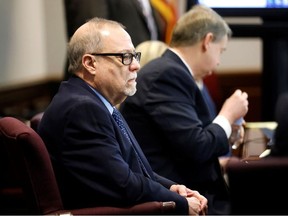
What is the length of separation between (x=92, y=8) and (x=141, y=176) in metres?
1.93

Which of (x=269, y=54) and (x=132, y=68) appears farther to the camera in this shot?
(x=269, y=54)

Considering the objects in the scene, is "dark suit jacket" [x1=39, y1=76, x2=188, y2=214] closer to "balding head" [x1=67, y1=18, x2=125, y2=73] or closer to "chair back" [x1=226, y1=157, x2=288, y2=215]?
"balding head" [x1=67, y1=18, x2=125, y2=73]

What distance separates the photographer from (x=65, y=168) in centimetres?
207

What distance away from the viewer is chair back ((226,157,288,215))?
5.16ft

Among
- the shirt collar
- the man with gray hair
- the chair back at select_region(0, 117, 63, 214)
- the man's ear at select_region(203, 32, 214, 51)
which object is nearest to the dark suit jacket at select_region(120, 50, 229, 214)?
the man with gray hair

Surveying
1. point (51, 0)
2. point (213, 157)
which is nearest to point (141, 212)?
point (213, 157)

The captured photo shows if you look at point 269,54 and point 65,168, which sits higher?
point 65,168

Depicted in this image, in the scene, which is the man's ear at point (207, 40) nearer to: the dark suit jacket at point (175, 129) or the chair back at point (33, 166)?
the dark suit jacket at point (175, 129)

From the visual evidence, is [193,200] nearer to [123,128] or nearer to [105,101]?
[123,128]

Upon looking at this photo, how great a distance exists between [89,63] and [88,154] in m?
0.33

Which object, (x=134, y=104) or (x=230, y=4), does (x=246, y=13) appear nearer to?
(x=230, y=4)

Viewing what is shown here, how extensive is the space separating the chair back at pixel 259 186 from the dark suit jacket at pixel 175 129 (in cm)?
89

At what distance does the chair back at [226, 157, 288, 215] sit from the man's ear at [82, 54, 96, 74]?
74 centimetres

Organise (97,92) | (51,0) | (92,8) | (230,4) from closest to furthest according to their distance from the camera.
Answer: (97,92)
(92,8)
(230,4)
(51,0)
